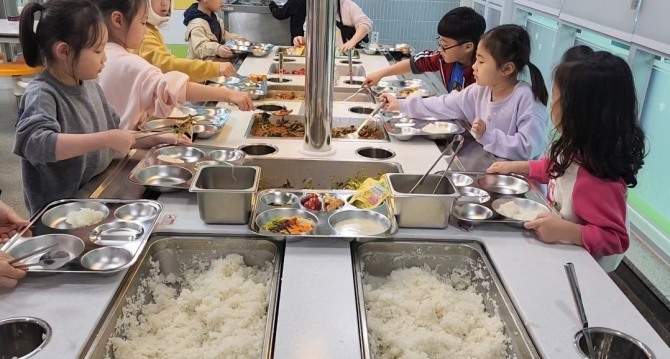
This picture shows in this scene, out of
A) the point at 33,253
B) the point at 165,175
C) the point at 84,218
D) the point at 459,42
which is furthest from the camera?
the point at 459,42

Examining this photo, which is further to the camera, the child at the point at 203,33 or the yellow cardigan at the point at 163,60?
the child at the point at 203,33

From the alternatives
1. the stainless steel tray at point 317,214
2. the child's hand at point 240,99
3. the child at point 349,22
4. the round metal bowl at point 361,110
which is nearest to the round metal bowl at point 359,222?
the stainless steel tray at point 317,214

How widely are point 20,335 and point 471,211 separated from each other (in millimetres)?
961

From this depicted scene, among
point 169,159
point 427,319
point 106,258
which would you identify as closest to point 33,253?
point 106,258

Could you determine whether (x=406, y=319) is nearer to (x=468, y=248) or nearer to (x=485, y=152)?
(x=468, y=248)

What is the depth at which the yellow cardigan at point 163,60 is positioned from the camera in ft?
7.28

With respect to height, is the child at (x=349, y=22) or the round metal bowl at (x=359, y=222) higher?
the child at (x=349, y=22)

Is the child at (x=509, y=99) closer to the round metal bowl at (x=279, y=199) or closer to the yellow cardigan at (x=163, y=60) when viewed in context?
the round metal bowl at (x=279, y=199)

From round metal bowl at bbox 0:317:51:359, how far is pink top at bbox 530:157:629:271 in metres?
1.08

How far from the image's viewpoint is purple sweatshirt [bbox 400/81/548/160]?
1.69 metres

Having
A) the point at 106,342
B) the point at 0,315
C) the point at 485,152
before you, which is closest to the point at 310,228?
the point at 106,342

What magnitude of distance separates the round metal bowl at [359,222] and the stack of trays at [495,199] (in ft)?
0.59

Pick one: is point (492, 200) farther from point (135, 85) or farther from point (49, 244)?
point (135, 85)

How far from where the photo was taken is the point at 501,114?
1835 mm
